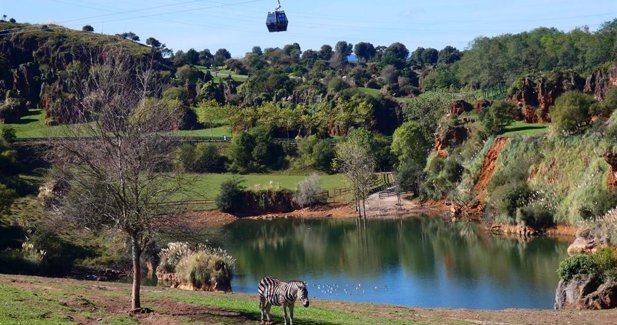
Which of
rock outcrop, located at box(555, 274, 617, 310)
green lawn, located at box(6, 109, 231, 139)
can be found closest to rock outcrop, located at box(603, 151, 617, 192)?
rock outcrop, located at box(555, 274, 617, 310)

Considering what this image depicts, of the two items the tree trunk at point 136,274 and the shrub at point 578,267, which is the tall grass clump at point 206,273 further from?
the tree trunk at point 136,274

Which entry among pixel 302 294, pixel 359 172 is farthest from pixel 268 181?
pixel 302 294

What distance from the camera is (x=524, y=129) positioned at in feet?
281

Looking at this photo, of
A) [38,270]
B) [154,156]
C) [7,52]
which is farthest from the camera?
[7,52]

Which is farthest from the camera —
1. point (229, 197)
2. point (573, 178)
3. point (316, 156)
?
point (316, 156)

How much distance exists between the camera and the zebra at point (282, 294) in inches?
907

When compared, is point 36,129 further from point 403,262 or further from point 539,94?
point 403,262

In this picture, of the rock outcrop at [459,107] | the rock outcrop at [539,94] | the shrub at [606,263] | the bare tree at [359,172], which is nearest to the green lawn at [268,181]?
the bare tree at [359,172]

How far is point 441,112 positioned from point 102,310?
9514cm

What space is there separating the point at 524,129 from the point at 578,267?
52300mm

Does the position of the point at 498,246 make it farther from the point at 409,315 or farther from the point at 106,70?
the point at 106,70

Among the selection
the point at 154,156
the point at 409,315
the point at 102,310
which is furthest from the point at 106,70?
the point at 409,315

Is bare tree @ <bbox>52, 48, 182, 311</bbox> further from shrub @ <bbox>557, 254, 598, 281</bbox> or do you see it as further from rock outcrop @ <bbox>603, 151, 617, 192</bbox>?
rock outcrop @ <bbox>603, 151, 617, 192</bbox>

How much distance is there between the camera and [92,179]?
23594 millimetres
